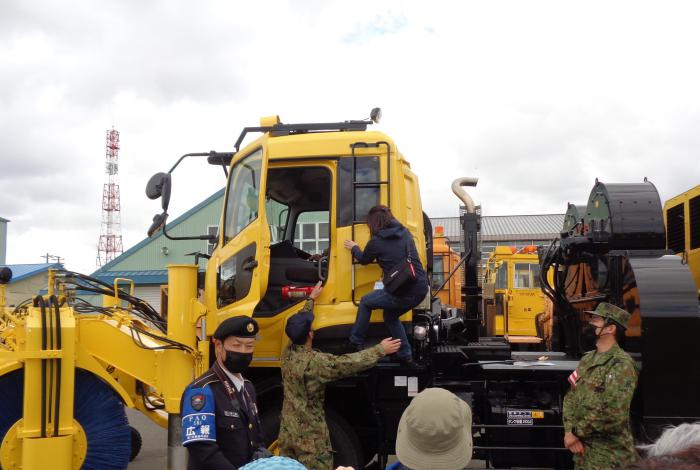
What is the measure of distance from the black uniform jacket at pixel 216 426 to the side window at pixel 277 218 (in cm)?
277

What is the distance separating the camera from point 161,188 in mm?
5203

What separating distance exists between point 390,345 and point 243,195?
1760 millimetres

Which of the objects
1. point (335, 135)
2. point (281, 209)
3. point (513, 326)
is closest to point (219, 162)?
point (281, 209)

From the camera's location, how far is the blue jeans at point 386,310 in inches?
189

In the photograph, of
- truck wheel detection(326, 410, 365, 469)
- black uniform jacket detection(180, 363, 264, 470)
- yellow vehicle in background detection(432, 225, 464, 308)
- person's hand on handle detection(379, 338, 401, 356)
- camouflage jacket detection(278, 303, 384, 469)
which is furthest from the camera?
yellow vehicle in background detection(432, 225, 464, 308)

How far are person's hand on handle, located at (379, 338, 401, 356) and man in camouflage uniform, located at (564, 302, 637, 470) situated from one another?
123 cm

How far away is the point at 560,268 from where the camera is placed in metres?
6.78

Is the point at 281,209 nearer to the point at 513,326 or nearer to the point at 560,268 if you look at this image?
the point at 560,268

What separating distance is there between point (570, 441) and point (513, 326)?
1059 cm

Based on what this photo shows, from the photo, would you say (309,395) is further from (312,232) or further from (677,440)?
(677,440)

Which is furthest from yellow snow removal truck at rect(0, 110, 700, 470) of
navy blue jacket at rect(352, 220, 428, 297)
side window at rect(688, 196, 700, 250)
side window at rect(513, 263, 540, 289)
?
side window at rect(513, 263, 540, 289)

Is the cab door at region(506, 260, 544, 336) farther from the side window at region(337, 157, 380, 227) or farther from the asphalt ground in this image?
the side window at region(337, 157, 380, 227)

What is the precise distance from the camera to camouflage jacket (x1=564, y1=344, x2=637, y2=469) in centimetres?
399

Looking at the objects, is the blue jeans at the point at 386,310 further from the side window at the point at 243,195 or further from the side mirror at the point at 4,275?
the side mirror at the point at 4,275
